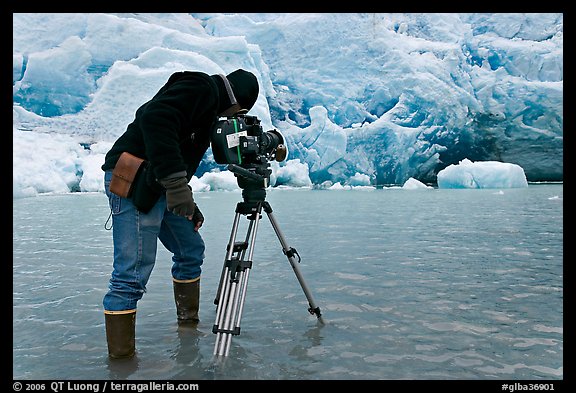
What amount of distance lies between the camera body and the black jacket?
0.08 meters

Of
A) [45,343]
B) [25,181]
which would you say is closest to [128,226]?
[45,343]

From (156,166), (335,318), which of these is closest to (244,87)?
(156,166)

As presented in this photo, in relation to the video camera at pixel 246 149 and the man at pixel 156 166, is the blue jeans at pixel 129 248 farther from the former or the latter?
the video camera at pixel 246 149

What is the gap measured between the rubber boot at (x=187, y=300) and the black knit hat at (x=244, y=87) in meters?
1.08

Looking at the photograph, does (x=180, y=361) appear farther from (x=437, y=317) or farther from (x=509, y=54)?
(x=509, y=54)

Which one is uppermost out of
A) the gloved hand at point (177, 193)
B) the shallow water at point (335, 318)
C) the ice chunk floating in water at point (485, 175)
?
the gloved hand at point (177, 193)

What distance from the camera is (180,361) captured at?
2322 mm

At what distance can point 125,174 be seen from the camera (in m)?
2.25

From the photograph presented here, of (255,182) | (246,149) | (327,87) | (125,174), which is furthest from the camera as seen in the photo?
(327,87)

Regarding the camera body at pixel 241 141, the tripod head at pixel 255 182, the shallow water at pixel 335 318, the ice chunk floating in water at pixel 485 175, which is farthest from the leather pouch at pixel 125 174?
the ice chunk floating in water at pixel 485 175

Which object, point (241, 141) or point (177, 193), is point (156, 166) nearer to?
point (177, 193)

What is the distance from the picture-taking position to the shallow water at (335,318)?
2244 mm

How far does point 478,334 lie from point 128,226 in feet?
6.15

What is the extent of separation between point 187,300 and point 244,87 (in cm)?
127
